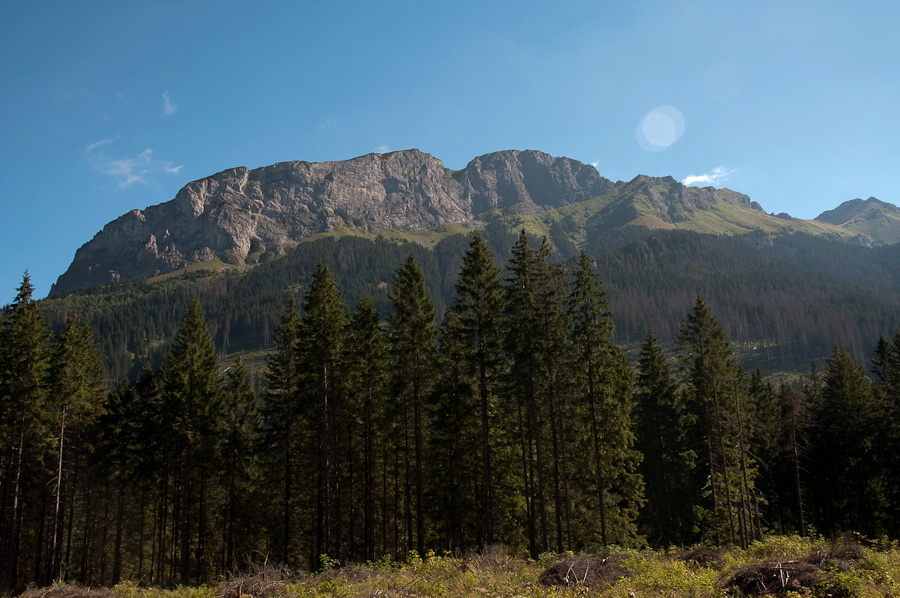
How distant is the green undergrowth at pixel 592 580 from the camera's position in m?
11.1

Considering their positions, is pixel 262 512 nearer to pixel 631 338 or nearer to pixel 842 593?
pixel 842 593

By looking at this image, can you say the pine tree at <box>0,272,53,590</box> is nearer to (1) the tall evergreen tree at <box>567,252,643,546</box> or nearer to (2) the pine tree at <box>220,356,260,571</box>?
(2) the pine tree at <box>220,356,260,571</box>

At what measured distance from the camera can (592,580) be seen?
1293cm

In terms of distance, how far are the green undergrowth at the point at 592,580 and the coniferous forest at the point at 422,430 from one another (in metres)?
8.54

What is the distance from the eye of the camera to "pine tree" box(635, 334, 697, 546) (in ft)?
113

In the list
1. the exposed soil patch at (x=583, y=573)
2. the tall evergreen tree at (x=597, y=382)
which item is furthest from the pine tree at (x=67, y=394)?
the tall evergreen tree at (x=597, y=382)

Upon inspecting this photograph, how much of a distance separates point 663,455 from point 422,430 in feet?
55.7

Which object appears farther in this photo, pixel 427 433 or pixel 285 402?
pixel 427 433

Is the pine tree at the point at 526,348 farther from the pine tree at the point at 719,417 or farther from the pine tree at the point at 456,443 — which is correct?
the pine tree at the point at 719,417

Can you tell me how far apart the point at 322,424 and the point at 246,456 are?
33.9 feet

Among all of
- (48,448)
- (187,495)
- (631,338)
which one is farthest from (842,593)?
(631,338)

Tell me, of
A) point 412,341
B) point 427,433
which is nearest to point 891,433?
point 427,433

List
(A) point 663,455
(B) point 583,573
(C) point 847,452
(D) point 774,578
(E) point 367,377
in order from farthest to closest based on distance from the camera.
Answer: (C) point 847,452 < (A) point 663,455 < (E) point 367,377 < (B) point 583,573 < (D) point 774,578

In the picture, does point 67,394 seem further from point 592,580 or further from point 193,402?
point 592,580
